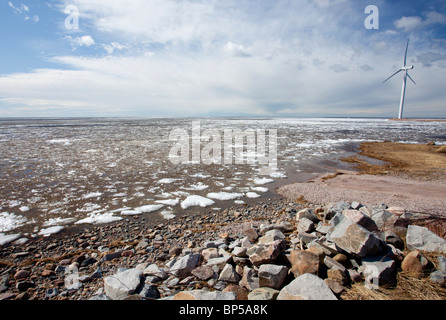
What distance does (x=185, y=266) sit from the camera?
2863 millimetres

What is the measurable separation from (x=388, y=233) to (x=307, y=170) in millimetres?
6237

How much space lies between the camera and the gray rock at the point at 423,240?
289cm

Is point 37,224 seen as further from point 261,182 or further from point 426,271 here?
point 426,271

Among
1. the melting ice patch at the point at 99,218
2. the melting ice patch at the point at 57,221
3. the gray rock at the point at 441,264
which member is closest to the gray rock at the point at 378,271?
the gray rock at the point at 441,264

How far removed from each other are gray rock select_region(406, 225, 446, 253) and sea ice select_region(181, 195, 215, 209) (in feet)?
13.3

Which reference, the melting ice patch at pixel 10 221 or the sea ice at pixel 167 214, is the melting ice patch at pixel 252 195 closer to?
the sea ice at pixel 167 214

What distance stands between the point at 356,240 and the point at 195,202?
3928mm

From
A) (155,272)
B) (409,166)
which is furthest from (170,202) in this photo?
(409,166)

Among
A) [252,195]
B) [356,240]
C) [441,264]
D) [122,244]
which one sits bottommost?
[122,244]

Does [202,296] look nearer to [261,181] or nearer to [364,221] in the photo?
[364,221]

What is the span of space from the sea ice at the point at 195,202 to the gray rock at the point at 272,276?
3.22m

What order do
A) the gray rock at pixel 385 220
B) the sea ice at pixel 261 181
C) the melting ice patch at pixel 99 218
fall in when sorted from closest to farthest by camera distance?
the gray rock at pixel 385 220
the melting ice patch at pixel 99 218
the sea ice at pixel 261 181
